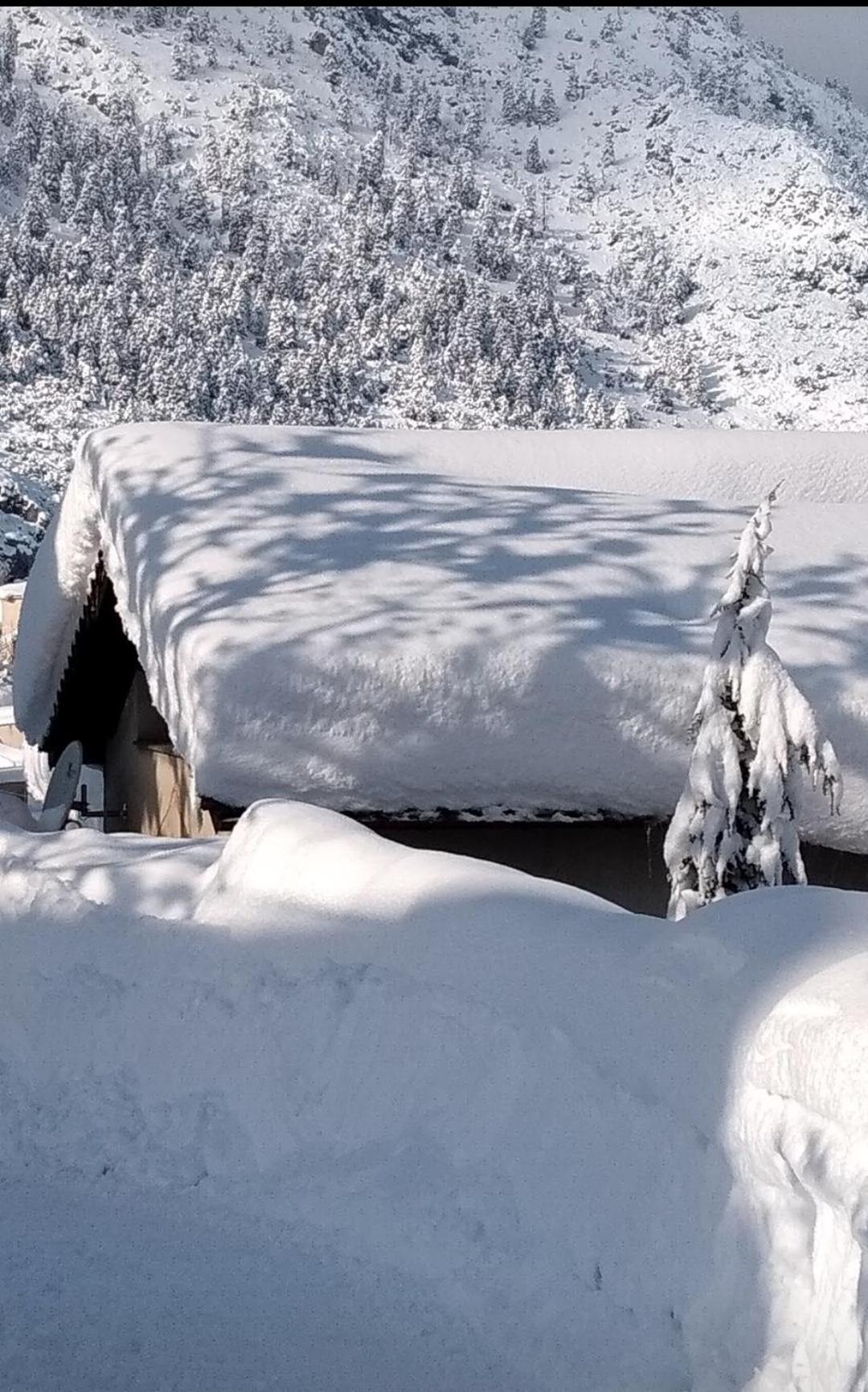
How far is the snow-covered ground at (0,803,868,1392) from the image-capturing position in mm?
2156

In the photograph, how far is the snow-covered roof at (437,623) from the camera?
16.8 feet

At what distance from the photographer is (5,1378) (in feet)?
8.15

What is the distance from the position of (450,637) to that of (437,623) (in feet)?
0.44

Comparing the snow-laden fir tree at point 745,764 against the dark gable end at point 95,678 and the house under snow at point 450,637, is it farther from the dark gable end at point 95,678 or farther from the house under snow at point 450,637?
the dark gable end at point 95,678

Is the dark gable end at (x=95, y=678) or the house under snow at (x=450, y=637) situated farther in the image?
the dark gable end at (x=95, y=678)

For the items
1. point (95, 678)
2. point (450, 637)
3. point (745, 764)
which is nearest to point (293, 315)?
point (95, 678)

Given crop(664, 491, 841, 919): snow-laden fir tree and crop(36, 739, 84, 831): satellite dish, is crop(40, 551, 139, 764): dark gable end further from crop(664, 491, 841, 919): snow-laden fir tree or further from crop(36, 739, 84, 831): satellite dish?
crop(664, 491, 841, 919): snow-laden fir tree

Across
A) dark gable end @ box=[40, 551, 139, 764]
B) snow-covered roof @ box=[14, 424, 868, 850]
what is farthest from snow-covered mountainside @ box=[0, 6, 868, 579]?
snow-covered roof @ box=[14, 424, 868, 850]

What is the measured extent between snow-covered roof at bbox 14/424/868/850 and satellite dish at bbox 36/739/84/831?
1.97 meters

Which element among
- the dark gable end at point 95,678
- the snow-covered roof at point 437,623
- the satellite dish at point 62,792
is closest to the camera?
the snow-covered roof at point 437,623

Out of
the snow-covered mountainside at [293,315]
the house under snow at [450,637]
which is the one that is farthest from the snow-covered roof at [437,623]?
the snow-covered mountainside at [293,315]

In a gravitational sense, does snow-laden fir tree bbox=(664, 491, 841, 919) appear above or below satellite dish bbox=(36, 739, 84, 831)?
above

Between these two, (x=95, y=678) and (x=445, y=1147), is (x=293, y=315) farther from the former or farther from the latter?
(x=445, y=1147)

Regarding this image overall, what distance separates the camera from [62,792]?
905cm
